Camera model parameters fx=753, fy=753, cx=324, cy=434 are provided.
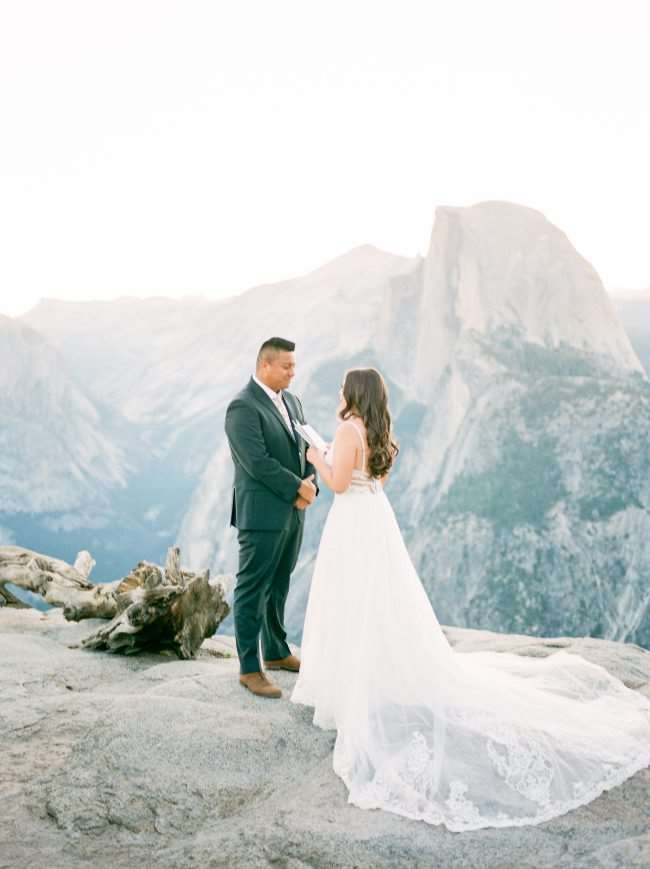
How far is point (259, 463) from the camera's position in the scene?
4859 millimetres

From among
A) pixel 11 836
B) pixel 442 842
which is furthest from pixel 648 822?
pixel 11 836

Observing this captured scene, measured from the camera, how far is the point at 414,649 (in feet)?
14.5

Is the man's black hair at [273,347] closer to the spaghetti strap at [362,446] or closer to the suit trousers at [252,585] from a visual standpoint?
the spaghetti strap at [362,446]

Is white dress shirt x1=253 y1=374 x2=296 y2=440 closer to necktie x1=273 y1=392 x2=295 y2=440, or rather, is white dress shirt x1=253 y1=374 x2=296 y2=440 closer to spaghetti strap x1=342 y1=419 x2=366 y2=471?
necktie x1=273 y1=392 x2=295 y2=440

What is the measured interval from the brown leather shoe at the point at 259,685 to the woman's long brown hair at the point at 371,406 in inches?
62.0

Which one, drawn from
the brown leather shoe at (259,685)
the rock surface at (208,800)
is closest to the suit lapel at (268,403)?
the brown leather shoe at (259,685)

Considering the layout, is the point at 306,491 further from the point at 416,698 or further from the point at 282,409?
the point at 416,698

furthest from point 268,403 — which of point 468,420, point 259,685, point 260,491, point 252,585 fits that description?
point 468,420

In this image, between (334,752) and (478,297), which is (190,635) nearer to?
(334,752)

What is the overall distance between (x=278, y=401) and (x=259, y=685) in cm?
188

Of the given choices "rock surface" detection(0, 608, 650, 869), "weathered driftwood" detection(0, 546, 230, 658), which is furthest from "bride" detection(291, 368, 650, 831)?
"weathered driftwood" detection(0, 546, 230, 658)

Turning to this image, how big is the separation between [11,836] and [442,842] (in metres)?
1.78

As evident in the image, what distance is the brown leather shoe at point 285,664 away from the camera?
5.46m

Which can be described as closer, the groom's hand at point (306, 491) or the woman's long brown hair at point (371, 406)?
the woman's long brown hair at point (371, 406)
